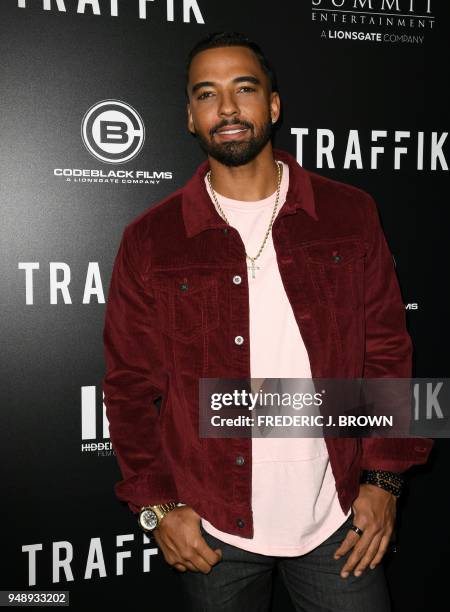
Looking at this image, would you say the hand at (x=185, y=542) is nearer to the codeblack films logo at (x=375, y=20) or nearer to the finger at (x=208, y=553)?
the finger at (x=208, y=553)

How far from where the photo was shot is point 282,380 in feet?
5.08

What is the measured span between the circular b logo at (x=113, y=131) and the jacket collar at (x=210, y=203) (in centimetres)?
52

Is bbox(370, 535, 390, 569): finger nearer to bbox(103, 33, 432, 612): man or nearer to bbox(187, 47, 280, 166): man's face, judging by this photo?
bbox(103, 33, 432, 612): man

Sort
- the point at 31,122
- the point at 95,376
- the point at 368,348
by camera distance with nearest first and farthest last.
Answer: the point at 368,348
the point at 31,122
the point at 95,376

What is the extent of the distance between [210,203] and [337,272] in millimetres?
395

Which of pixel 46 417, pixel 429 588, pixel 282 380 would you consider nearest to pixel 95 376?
pixel 46 417

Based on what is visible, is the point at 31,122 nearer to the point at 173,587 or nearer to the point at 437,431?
the point at 173,587

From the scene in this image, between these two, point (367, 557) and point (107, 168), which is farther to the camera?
point (107, 168)

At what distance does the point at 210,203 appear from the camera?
165cm

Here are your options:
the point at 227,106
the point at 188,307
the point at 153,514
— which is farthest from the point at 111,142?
the point at 153,514

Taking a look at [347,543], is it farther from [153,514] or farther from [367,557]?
[153,514]

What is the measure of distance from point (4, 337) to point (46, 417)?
32cm

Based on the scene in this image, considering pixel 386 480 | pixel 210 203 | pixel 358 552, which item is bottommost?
pixel 358 552

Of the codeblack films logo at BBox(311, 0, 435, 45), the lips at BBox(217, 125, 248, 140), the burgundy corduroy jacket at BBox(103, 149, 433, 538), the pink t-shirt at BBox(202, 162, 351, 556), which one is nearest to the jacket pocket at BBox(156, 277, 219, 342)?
the burgundy corduroy jacket at BBox(103, 149, 433, 538)
